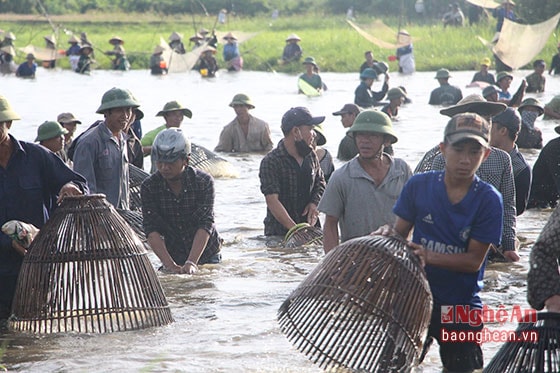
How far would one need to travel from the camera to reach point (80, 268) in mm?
5746

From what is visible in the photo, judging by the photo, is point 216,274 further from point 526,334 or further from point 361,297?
point 526,334

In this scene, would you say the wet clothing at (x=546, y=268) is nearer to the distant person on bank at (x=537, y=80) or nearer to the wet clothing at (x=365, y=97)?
the wet clothing at (x=365, y=97)

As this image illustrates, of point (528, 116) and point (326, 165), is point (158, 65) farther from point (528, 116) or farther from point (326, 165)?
point (326, 165)

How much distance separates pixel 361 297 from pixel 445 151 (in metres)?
0.74

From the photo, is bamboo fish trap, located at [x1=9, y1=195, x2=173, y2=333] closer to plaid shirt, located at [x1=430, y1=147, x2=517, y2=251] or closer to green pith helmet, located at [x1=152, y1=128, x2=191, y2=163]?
green pith helmet, located at [x1=152, y1=128, x2=191, y2=163]

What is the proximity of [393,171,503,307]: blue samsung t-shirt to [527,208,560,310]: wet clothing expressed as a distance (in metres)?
0.61

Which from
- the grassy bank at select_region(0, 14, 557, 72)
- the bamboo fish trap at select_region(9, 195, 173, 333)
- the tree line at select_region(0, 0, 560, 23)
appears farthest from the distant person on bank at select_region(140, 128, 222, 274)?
the tree line at select_region(0, 0, 560, 23)

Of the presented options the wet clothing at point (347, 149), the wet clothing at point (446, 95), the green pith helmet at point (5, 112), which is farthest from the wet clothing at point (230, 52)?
the green pith helmet at point (5, 112)

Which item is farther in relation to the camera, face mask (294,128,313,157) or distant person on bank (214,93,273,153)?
distant person on bank (214,93,273,153)

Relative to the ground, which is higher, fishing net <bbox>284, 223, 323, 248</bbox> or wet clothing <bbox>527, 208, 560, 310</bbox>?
wet clothing <bbox>527, 208, 560, 310</bbox>

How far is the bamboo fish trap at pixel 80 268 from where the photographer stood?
565 centimetres

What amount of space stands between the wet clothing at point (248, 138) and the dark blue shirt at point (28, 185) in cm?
888

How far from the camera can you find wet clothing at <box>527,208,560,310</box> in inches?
148

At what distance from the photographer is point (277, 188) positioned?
8.41 meters
